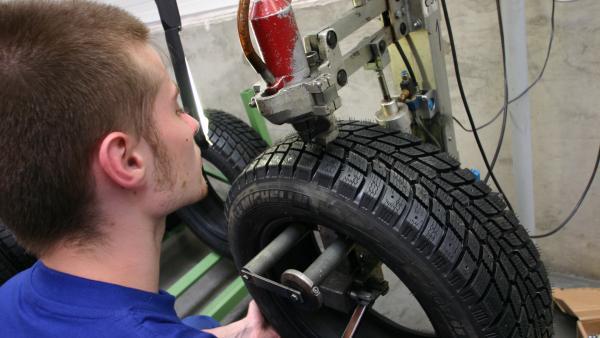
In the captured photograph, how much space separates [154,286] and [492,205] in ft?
2.11

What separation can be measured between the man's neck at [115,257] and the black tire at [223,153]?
87cm

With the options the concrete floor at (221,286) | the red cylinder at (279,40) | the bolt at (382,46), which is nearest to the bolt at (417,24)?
the bolt at (382,46)

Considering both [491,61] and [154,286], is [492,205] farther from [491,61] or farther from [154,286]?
[491,61]

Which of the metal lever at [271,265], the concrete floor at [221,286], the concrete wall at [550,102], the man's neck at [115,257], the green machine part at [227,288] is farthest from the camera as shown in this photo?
the green machine part at [227,288]

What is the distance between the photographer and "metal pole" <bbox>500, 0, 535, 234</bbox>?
3.88ft

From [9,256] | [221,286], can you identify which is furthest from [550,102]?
[9,256]

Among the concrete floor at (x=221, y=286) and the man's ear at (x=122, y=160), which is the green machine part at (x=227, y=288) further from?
the man's ear at (x=122, y=160)

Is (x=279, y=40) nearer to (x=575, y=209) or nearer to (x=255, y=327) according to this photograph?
(x=255, y=327)

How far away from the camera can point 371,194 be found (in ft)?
2.57

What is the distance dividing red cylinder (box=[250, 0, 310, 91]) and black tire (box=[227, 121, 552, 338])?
17cm

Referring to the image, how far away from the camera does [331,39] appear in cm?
81

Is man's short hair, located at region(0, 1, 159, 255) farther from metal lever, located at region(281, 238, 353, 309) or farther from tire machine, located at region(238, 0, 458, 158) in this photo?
metal lever, located at region(281, 238, 353, 309)

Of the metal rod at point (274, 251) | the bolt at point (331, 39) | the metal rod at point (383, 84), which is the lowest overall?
the metal rod at point (274, 251)

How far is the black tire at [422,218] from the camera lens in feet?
2.50
